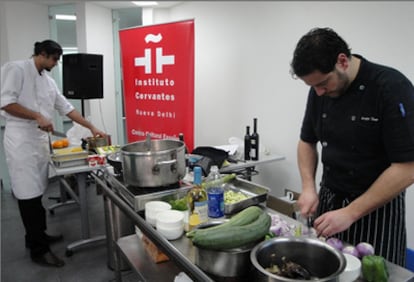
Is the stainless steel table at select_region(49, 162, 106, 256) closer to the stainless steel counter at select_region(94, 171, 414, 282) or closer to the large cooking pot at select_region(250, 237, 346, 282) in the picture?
the stainless steel counter at select_region(94, 171, 414, 282)

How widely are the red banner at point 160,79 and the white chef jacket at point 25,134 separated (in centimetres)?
102

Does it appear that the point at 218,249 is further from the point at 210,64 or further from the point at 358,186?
the point at 210,64

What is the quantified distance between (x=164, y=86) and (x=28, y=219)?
5.13 ft

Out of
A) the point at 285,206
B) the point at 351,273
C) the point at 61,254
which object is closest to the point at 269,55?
the point at 285,206

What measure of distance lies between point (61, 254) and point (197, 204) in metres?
1.83

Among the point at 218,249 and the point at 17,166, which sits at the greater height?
the point at 218,249

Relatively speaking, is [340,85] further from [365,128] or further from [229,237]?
[229,237]

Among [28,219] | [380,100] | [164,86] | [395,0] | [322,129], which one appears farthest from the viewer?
[164,86]

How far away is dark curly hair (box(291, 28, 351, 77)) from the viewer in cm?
107

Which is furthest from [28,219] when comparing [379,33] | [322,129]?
[379,33]

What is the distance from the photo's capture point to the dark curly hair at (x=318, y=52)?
107 cm

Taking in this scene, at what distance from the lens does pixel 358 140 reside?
1.22m

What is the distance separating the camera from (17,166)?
2408mm

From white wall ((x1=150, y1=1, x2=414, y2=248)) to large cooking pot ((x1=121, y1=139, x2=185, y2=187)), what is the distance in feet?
4.90
